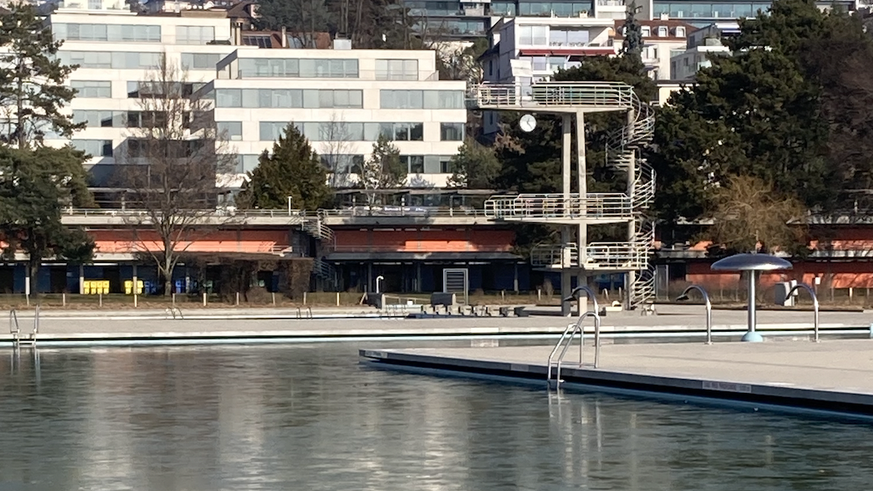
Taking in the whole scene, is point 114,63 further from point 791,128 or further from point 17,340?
point 17,340

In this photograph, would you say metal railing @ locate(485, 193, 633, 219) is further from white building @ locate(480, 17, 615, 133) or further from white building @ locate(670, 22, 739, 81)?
white building @ locate(480, 17, 615, 133)

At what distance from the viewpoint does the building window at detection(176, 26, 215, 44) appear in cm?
10631

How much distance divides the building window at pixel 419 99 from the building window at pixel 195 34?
21.5 meters

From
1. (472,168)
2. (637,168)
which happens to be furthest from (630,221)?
(472,168)

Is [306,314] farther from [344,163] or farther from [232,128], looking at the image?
[344,163]

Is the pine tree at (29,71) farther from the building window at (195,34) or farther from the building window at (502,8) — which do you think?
the building window at (502,8)

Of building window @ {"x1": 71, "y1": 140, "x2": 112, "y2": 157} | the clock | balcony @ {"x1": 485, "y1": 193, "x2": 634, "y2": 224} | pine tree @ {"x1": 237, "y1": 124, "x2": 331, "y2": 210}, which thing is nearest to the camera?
balcony @ {"x1": 485, "y1": 193, "x2": 634, "y2": 224}

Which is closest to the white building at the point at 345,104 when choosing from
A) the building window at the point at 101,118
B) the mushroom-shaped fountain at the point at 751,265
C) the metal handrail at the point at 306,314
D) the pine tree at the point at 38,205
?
the building window at the point at 101,118

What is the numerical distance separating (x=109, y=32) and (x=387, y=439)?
286 feet

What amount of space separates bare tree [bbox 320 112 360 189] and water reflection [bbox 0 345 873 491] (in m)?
61.8

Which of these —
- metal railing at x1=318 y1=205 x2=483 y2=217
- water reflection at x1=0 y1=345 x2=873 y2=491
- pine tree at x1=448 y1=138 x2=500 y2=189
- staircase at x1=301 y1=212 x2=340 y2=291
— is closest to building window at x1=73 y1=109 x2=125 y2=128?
pine tree at x1=448 y1=138 x2=500 y2=189

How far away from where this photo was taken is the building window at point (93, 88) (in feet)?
323

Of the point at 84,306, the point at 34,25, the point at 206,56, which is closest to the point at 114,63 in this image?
the point at 206,56

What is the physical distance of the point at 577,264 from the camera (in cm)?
5328
